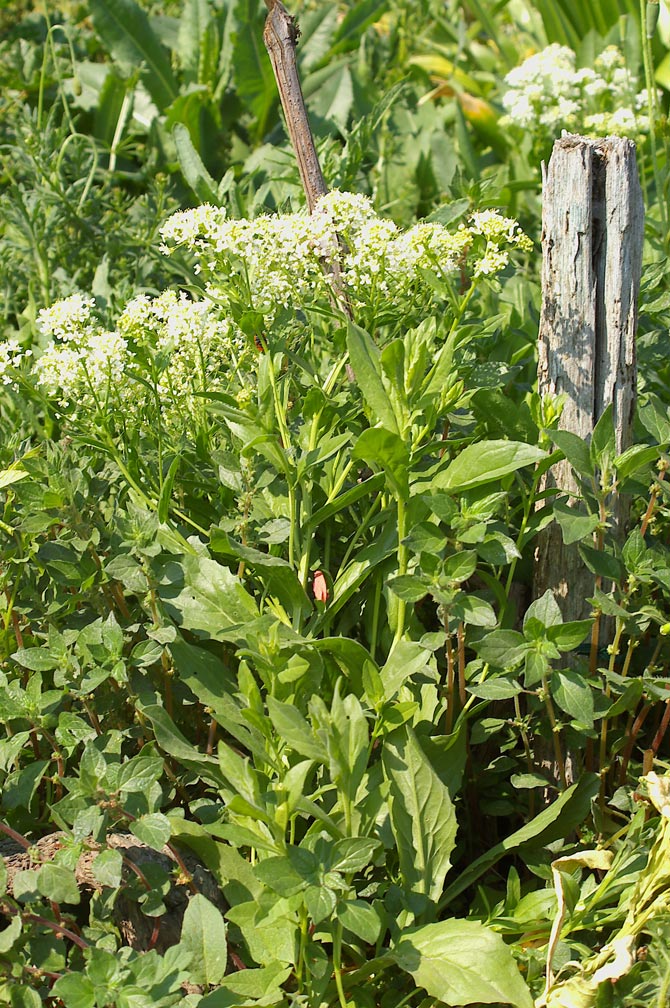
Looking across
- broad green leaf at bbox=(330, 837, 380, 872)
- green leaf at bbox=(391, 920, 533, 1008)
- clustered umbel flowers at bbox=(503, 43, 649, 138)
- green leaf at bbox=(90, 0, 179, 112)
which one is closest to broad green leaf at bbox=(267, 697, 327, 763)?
broad green leaf at bbox=(330, 837, 380, 872)

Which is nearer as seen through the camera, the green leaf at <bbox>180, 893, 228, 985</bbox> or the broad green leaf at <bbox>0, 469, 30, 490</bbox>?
the green leaf at <bbox>180, 893, 228, 985</bbox>

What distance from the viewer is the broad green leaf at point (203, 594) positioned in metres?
1.67

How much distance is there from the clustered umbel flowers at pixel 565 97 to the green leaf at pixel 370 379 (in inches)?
73.8

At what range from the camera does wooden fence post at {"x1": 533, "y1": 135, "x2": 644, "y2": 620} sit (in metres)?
1.83

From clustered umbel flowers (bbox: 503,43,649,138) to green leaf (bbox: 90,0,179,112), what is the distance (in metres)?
1.56

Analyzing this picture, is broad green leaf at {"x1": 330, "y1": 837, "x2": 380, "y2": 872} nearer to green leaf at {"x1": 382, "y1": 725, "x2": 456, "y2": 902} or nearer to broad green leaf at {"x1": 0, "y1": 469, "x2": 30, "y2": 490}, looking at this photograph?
green leaf at {"x1": 382, "y1": 725, "x2": 456, "y2": 902}

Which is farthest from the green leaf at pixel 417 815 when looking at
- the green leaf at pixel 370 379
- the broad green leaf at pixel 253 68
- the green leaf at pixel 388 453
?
the broad green leaf at pixel 253 68

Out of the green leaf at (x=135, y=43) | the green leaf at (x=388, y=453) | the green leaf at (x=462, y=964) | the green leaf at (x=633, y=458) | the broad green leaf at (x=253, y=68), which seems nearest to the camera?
the green leaf at (x=462, y=964)

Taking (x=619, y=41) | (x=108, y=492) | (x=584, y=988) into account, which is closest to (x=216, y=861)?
(x=584, y=988)

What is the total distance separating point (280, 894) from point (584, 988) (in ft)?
1.46

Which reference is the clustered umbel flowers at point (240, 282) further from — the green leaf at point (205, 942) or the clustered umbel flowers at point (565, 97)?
the clustered umbel flowers at point (565, 97)

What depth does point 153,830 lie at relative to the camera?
1.44m

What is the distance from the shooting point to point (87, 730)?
5.39ft

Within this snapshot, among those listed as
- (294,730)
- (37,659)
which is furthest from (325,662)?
(37,659)
